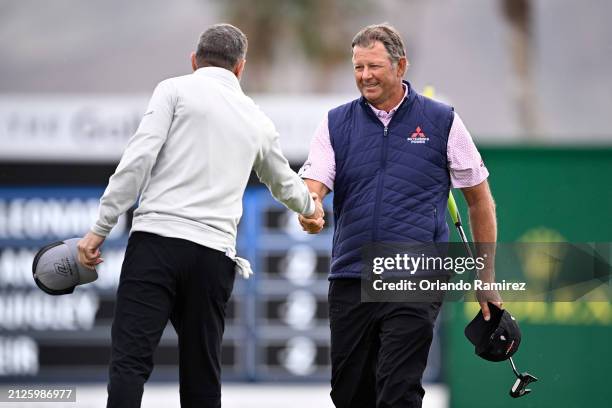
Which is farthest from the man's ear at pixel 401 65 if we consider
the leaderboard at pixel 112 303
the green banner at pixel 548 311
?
the leaderboard at pixel 112 303

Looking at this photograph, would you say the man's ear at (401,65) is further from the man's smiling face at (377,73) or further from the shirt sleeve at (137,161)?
the shirt sleeve at (137,161)

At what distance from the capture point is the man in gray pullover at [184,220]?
16.3 ft

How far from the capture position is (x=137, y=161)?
16.2 ft

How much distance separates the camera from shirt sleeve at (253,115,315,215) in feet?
17.6

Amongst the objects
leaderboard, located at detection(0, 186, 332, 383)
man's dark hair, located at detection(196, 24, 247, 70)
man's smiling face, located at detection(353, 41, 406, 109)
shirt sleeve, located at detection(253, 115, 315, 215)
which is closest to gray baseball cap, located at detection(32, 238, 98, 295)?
shirt sleeve, located at detection(253, 115, 315, 215)

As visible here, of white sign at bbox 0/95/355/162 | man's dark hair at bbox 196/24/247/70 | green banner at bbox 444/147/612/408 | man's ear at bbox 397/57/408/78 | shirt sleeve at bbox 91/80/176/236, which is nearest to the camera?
shirt sleeve at bbox 91/80/176/236

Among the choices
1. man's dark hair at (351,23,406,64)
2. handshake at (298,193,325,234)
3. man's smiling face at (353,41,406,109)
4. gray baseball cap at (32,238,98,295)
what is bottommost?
gray baseball cap at (32,238,98,295)

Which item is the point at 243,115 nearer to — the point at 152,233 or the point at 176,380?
the point at 152,233

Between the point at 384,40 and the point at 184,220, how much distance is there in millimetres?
1153

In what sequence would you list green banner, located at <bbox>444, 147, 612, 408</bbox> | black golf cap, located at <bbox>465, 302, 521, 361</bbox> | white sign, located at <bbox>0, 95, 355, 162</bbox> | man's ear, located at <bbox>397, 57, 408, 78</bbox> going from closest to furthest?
man's ear, located at <bbox>397, 57, 408, 78</bbox> → black golf cap, located at <bbox>465, 302, 521, 361</bbox> → green banner, located at <bbox>444, 147, 612, 408</bbox> → white sign, located at <bbox>0, 95, 355, 162</bbox>

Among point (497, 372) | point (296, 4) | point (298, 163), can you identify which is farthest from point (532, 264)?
point (296, 4)

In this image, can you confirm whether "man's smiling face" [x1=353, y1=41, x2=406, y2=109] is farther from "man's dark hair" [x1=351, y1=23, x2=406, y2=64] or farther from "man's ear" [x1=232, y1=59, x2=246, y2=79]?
"man's ear" [x1=232, y1=59, x2=246, y2=79]

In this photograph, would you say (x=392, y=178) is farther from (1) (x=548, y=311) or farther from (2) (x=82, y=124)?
(2) (x=82, y=124)

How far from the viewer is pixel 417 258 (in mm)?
5391
